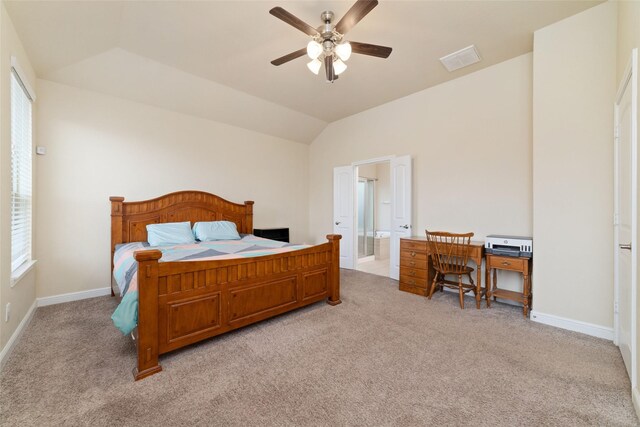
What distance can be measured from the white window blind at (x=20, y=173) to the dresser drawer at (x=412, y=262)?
4.20 metres

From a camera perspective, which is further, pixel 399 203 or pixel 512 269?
pixel 399 203

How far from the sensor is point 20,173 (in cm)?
261

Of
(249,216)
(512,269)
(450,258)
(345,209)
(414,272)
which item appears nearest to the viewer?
(512,269)

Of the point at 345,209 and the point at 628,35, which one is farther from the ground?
the point at 628,35

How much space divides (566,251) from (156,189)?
511 centimetres

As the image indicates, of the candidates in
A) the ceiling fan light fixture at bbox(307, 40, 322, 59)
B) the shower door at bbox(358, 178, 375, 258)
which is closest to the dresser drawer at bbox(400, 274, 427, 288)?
the shower door at bbox(358, 178, 375, 258)

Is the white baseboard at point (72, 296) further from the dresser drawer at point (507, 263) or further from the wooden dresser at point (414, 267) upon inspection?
the dresser drawer at point (507, 263)

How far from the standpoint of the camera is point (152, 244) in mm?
3416

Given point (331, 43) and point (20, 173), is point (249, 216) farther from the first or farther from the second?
point (331, 43)

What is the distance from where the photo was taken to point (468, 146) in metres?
3.65

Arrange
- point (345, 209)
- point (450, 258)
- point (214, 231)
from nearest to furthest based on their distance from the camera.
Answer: point (450, 258)
point (214, 231)
point (345, 209)

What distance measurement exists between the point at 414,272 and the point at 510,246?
1160 mm

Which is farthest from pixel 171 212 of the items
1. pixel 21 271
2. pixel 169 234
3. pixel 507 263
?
pixel 507 263

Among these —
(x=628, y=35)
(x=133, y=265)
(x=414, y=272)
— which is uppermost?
(x=628, y=35)
